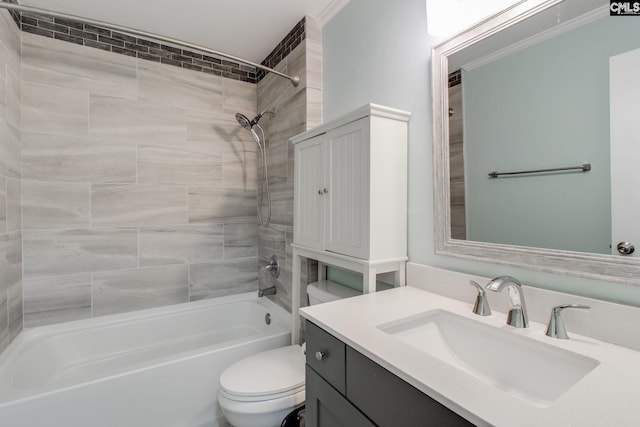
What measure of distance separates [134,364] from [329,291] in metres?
1.08

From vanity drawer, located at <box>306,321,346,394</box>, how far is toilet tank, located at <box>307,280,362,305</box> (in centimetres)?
56

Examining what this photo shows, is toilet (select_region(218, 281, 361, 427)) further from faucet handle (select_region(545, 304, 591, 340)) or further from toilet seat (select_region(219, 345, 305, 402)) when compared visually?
faucet handle (select_region(545, 304, 591, 340))

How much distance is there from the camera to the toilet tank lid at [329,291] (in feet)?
5.27

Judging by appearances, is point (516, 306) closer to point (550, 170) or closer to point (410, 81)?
point (550, 170)

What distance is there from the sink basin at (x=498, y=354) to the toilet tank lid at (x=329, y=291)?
1.95ft

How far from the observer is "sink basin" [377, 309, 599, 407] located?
0.74 metres

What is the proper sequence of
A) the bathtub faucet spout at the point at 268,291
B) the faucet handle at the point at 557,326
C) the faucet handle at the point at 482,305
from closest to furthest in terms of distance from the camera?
the faucet handle at the point at 557,326, the faucet handle at the point at 482,305, the bathtub faucet spout at the point at 268,291

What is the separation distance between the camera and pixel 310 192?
65.2 inches

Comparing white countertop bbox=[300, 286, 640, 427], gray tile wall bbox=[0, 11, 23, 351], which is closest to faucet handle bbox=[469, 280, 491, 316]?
white countertop bbox=[300, 286, 640, 427]

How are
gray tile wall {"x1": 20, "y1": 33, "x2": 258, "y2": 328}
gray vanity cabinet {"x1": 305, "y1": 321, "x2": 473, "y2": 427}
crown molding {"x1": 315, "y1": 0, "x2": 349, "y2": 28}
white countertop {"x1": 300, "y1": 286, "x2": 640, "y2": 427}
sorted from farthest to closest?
gray tile wall {"x1": 20, "y1": 33, "x2": 258, "y2": 328}
crown molding {"x1": 315, "y1": 0, "x2": 349, "y2": 28}
gray vanity cabinet {"x1": 305, "y1": 321, "x2": 473, "y2": 427}
white countertop {"x1": 300, "y1": 286, "x2": 640, "y2": 427}

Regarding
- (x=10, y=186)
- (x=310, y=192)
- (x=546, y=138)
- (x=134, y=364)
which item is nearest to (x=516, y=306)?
(x=546, y=138)

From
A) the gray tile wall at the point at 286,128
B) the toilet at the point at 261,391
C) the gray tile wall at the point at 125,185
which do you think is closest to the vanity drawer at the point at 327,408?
the toilet at the point at 261,391

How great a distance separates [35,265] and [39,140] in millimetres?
784

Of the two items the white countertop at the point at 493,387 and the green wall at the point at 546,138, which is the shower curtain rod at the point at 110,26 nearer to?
the green wall at the point at 546,138
